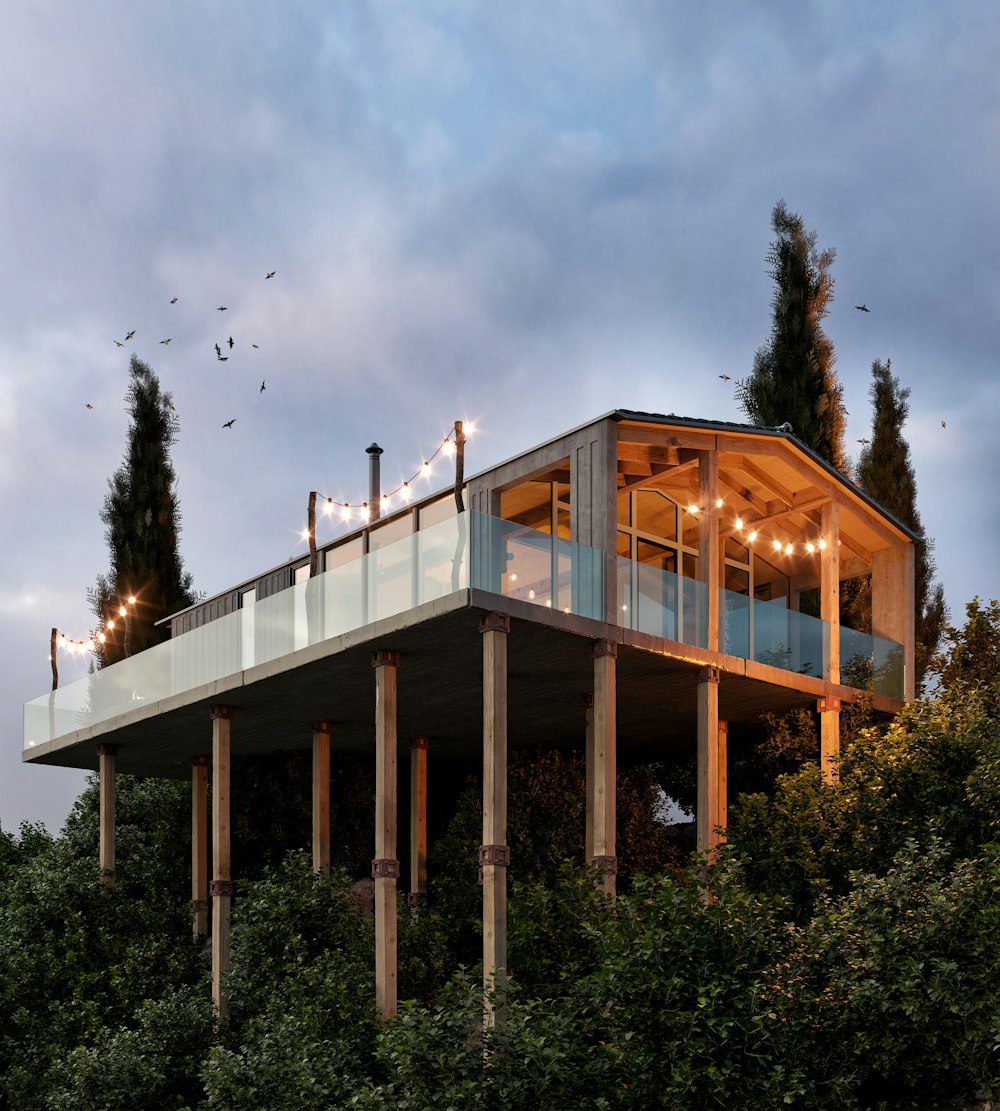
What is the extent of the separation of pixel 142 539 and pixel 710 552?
80.6 feet

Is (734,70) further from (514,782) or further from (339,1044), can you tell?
(339,1044)

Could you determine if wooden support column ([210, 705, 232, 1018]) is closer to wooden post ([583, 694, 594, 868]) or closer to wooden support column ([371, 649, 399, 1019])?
wooden support column ([371, 649, 399, 1019])

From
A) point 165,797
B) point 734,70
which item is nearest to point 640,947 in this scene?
point 165,797

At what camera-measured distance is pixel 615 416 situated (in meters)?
20.6

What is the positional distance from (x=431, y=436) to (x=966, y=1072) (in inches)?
450

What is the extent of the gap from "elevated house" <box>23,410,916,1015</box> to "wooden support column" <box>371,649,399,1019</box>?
3 centimetres

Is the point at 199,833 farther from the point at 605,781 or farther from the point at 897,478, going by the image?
the point at 897,478

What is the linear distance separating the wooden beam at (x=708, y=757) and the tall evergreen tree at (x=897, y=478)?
14.5m

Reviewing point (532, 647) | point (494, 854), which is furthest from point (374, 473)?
point (494, 854)

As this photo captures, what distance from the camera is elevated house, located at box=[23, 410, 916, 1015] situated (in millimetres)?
19094

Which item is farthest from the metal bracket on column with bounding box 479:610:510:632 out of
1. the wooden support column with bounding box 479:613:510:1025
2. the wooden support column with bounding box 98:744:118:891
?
the wooden support column with bounding box 98:744:118:891

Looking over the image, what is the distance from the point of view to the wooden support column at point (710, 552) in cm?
2170

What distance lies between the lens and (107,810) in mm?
26984

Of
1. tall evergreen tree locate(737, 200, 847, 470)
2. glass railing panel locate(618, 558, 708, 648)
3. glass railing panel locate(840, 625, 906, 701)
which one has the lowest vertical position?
glass railing panel locate(840, 625, 906, 701)
